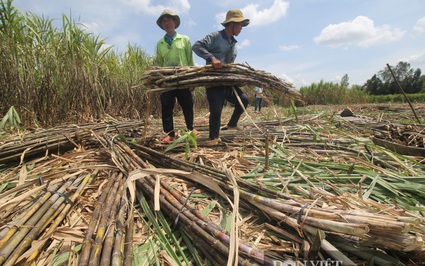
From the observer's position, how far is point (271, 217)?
119cm

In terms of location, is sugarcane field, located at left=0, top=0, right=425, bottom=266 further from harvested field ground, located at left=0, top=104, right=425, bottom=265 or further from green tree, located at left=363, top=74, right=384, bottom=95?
green tree, located at left=363, top=74, right=384, bottom=95

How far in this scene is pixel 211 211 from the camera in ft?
4.51

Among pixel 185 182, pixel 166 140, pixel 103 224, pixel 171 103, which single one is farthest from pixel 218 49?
pixel 103 224

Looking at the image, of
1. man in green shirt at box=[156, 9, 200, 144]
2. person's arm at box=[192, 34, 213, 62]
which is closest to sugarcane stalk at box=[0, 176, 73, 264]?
man in green shirt at box=[156, 9, 200, 144]

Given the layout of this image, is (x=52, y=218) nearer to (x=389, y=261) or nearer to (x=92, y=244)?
(x=92, y=244)

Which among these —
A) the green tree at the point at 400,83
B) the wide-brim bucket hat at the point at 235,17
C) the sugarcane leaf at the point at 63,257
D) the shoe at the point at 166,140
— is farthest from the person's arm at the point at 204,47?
the green tree at the point at 400,83

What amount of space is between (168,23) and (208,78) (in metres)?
1.04

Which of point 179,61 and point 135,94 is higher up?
point 179,61

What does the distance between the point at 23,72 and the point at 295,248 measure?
4005 mm

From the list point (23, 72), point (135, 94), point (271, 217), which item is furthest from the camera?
point (135, 94)

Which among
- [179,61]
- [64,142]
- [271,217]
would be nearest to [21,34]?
[64,142]

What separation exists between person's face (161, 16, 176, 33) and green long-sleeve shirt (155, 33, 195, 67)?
0.11 meters

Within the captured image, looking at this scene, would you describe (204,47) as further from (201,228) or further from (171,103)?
(201,228)

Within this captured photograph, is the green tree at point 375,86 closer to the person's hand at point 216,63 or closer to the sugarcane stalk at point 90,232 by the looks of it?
the person's hand at point 216,63
